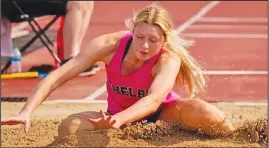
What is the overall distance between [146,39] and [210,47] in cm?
575

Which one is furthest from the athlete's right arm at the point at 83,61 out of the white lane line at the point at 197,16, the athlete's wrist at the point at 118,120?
the white lane line at the point at 197,16

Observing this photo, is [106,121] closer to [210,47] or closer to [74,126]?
[74,126]

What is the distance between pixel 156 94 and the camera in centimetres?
430

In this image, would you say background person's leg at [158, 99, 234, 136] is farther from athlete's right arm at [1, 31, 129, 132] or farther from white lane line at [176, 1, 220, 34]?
white lane line at [176, 1, 220, 34]

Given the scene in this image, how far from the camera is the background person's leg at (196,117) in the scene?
4.58m

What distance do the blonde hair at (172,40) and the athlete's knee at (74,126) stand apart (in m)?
0.69

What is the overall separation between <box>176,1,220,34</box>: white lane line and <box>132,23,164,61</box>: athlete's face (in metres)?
6.72

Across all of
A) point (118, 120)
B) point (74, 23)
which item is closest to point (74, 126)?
point (118, 120)

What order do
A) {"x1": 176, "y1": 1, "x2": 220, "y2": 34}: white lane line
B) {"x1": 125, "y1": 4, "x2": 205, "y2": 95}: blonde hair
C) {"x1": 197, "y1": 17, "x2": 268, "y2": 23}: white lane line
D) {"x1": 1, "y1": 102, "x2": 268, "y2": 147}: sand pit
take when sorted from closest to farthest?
A: {"x1": 1, "y1": 102, "x2": 268, "y2": 147}: sand pit, {"x1": 125, "y1": 4, "x2": 205, "y2": 95}: blonde hair, {"x1": 176, "y1": 1, "x2": 220, "y2": 34}: white lane line, {"x1": 197, "y1": 17, "x2": 268, "y2": 23}: white lane line

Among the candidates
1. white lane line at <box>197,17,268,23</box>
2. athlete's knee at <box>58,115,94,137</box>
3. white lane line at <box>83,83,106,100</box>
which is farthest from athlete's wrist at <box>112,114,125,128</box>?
white lane line at <box>197,17,268,23</box>

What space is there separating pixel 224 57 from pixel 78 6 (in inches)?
89.2

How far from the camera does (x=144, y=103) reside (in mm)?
4199

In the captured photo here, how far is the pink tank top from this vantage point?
4.58m

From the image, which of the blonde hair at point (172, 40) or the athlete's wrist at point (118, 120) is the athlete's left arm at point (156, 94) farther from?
the blonde hair at point (172, 40)
